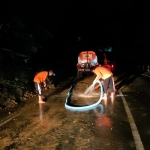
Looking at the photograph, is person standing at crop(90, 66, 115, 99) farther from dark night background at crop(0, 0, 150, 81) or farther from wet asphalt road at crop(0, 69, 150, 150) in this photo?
dark night background at crop(0, 0, 150, 81)

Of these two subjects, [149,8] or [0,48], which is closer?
[0,48]

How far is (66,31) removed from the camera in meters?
31.7

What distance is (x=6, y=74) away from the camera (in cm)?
1198

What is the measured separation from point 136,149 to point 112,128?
157cm

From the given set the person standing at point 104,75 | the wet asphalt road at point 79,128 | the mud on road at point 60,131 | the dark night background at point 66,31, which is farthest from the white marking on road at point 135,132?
the dark night background at point 66,31

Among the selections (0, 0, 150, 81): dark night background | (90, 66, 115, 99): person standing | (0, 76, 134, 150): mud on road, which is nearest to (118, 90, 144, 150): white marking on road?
(0, 76, 134, 150): mud on road

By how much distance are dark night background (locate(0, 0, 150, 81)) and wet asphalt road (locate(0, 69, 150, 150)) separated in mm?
3071

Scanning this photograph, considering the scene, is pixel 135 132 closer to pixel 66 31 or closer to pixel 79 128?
pixel 79 128

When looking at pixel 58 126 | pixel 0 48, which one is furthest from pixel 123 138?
pixel 0 48

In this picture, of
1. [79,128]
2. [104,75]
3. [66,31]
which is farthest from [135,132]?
[66,31]

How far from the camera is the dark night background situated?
38.2ft

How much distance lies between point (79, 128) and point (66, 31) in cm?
2530

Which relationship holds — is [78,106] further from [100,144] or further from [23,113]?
[100,144]

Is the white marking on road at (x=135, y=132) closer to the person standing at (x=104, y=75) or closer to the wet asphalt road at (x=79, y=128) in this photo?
the wet asphalt road at (x=79, y=128)
